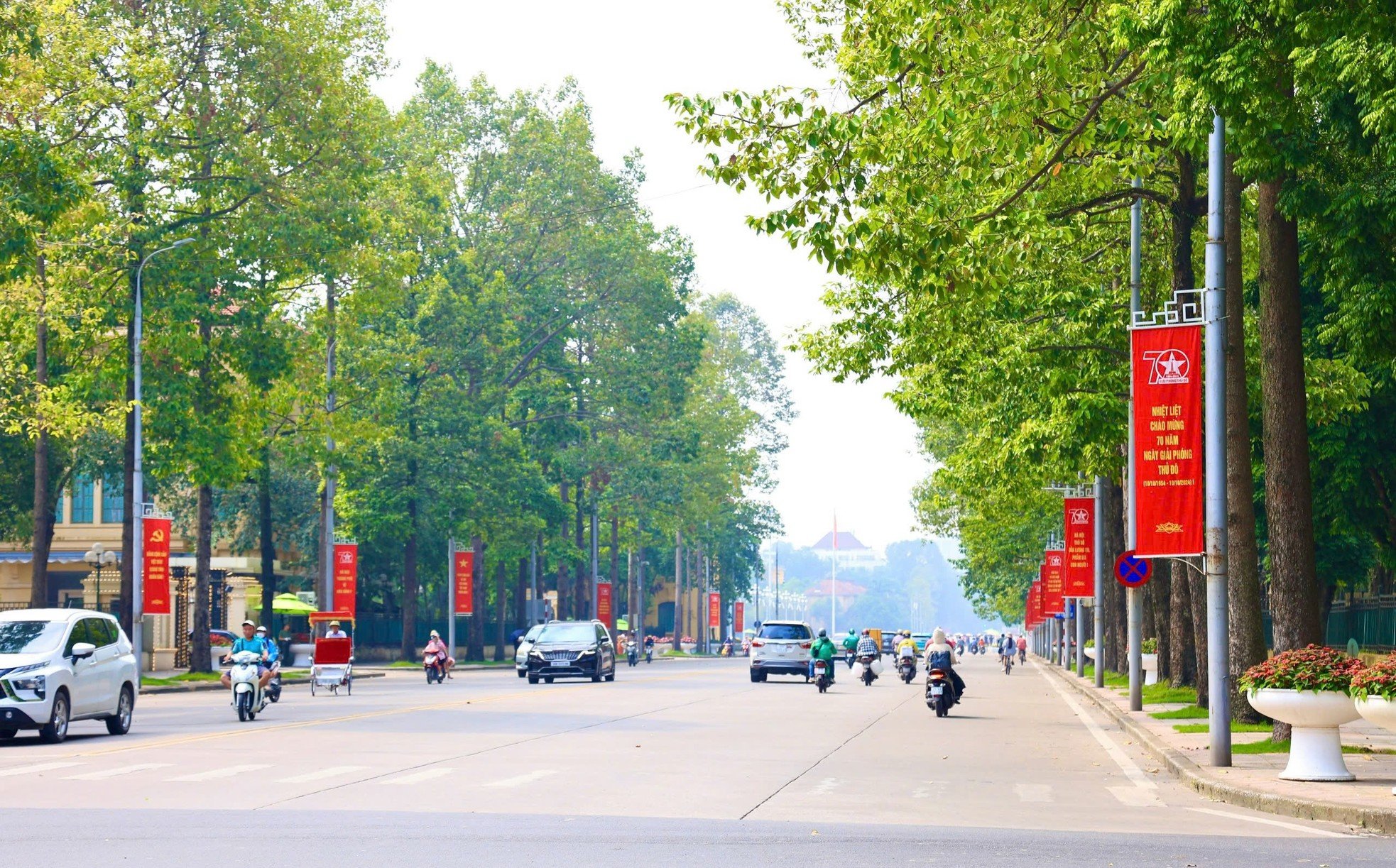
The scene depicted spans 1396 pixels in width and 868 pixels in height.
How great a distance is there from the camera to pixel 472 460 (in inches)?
2421

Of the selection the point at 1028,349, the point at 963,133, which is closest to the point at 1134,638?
the point at 1028,349

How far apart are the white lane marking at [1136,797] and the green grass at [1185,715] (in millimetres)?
11644

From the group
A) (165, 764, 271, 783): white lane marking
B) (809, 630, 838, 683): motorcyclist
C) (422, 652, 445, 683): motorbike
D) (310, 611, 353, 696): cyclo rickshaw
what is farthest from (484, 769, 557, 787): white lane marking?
(422, 652, 445, 683): motorbike

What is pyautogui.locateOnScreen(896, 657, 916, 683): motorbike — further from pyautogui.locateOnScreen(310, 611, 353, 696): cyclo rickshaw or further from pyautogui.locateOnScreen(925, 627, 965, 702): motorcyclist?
pyautogui.locateOnScreen(925, 627, 965, 702): motorcyclist

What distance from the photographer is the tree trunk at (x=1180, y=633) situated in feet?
113

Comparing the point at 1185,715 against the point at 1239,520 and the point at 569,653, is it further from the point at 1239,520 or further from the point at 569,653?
the point at 569,653

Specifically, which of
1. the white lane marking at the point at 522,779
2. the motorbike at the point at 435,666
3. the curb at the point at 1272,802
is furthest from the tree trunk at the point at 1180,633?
the motorbike at the point at 435,666

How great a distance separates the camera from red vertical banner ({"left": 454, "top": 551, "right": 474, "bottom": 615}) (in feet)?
215

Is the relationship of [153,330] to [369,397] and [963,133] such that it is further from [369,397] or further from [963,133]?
[963,133]

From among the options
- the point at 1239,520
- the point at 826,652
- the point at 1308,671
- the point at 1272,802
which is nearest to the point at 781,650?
the point at 826,652

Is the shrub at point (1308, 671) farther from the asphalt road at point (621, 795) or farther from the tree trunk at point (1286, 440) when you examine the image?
the tree trunk at point (1286, 440)

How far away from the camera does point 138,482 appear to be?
4206 cm

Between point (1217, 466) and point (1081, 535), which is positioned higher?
point (1217, 466)

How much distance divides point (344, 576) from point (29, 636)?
101 feet
